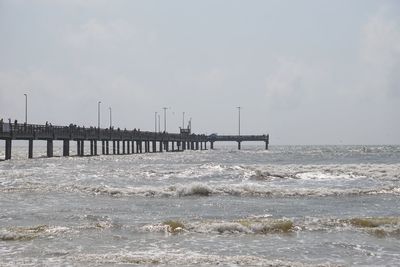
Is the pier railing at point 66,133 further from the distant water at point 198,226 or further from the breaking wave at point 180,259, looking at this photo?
the breaking wave at point 180,259

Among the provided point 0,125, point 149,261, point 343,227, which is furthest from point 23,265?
point 0,125

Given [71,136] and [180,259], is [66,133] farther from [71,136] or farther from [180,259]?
[180,259]

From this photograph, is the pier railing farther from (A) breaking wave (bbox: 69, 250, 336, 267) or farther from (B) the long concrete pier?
(A) breaking wave (bbox: 69, 250, 336, 267)

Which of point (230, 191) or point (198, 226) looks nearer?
point (198, 226)

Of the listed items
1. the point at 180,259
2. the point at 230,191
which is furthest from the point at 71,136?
the point at 180,259

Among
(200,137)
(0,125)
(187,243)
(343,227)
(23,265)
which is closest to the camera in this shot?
(23,265)

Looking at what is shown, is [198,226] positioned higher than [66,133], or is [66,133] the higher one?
[66,133]

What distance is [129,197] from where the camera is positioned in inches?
849

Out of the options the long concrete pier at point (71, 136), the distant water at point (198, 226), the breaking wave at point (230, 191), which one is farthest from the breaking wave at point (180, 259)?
the long concrete pier at point (71, 136)

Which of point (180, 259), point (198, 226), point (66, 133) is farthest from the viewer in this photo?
point (66, 133)

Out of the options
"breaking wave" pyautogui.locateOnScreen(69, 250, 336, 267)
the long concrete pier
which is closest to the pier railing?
the long concrete pier

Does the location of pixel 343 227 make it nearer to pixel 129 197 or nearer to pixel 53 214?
pixel 53 214

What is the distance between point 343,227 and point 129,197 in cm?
1022

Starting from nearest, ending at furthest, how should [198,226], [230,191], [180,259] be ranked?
[180,259] < [198,226] < [230,191]
